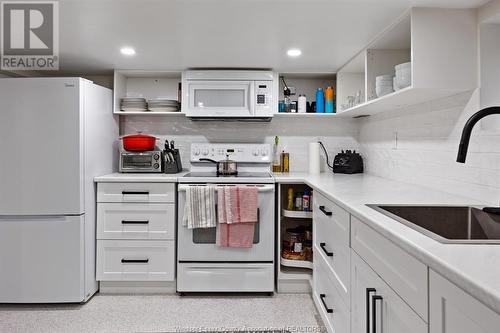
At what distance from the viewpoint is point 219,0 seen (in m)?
1.67

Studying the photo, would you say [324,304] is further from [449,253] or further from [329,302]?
[449,253]

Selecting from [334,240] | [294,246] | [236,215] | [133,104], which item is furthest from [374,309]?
[133,104]

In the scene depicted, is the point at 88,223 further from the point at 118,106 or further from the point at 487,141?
the point at 487,141

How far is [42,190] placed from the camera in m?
2.40

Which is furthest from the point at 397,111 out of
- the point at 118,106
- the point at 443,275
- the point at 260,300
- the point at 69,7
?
the point at 118,106

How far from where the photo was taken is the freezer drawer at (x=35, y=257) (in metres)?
2.41

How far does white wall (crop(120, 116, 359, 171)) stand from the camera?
3318 millimetres

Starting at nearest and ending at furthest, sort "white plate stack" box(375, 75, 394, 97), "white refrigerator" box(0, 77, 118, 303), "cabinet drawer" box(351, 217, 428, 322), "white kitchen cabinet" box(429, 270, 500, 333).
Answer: "white kitchen cabinet" box(429, 270, 500, 333)
"cabinet drawer" box(351, 217, 428, 322)
"white plate stack" box(375, 75, 394, 97)
"white refrigerator" box(0, 77, 118, 303)

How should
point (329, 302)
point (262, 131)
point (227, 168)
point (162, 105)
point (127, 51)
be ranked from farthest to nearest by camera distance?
point (262, 131), point (162, 105), point (227, 168), point (127, 51), point (329, 302)

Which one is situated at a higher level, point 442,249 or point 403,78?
point 403,78

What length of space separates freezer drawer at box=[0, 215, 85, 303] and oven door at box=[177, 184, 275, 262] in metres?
0.77

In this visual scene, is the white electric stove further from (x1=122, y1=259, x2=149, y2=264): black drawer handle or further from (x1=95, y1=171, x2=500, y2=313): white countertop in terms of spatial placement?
(x1=95, y1=171, x2=500, y2=313): white countertop

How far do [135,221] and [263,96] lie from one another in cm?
148

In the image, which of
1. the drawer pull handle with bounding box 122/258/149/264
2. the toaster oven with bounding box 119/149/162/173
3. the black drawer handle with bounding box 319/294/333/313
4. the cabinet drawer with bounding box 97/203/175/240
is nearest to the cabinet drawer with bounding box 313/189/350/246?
the black drawer handle with bounding box 319/294/333/313
